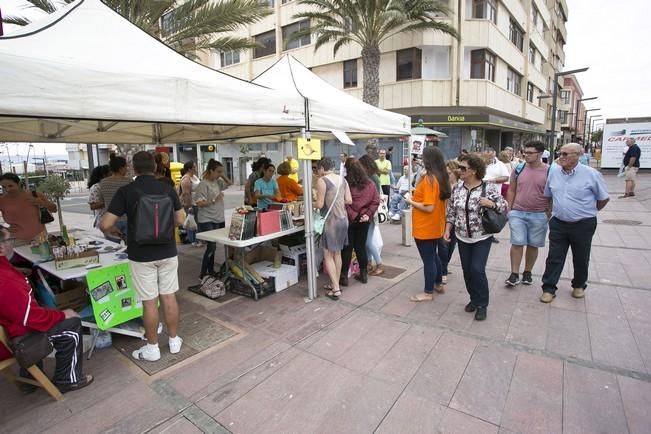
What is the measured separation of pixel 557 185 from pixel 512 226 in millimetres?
736

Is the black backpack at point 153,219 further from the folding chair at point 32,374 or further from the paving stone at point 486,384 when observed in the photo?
the paving stone at point 486,384

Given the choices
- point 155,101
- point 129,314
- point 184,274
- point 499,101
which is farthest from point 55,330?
point 499,101

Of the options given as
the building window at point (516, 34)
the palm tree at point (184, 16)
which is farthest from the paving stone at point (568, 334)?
the building window at point (516, 34)

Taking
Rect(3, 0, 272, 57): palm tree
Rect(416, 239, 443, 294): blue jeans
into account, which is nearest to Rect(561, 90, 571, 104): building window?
Rect(3, 0, 272, 57): palm tree

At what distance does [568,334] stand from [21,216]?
5.81 meters

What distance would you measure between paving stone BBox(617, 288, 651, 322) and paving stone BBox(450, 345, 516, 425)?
168 centimetres

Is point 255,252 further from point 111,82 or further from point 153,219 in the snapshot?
point 111,82

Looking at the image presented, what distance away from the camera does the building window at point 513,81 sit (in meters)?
23.5

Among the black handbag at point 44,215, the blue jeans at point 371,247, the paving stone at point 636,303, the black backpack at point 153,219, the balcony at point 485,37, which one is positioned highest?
the balcony at point 485,37

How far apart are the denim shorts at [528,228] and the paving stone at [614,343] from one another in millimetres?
997

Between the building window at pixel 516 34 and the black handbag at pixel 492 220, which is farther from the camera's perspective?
the building window at pixel 516 34

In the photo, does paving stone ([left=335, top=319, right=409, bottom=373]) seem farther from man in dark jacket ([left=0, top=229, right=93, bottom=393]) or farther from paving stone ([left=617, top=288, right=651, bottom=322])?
paving stone ([left=617, top=288, right=651, bottom=322])

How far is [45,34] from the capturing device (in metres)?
3.02

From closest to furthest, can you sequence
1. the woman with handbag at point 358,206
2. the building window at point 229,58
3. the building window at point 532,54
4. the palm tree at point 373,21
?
the woman with handbag at point 358,206 → the palm tree at point 373,21 → the building window at point 229,58 → the building window at point 532,54
